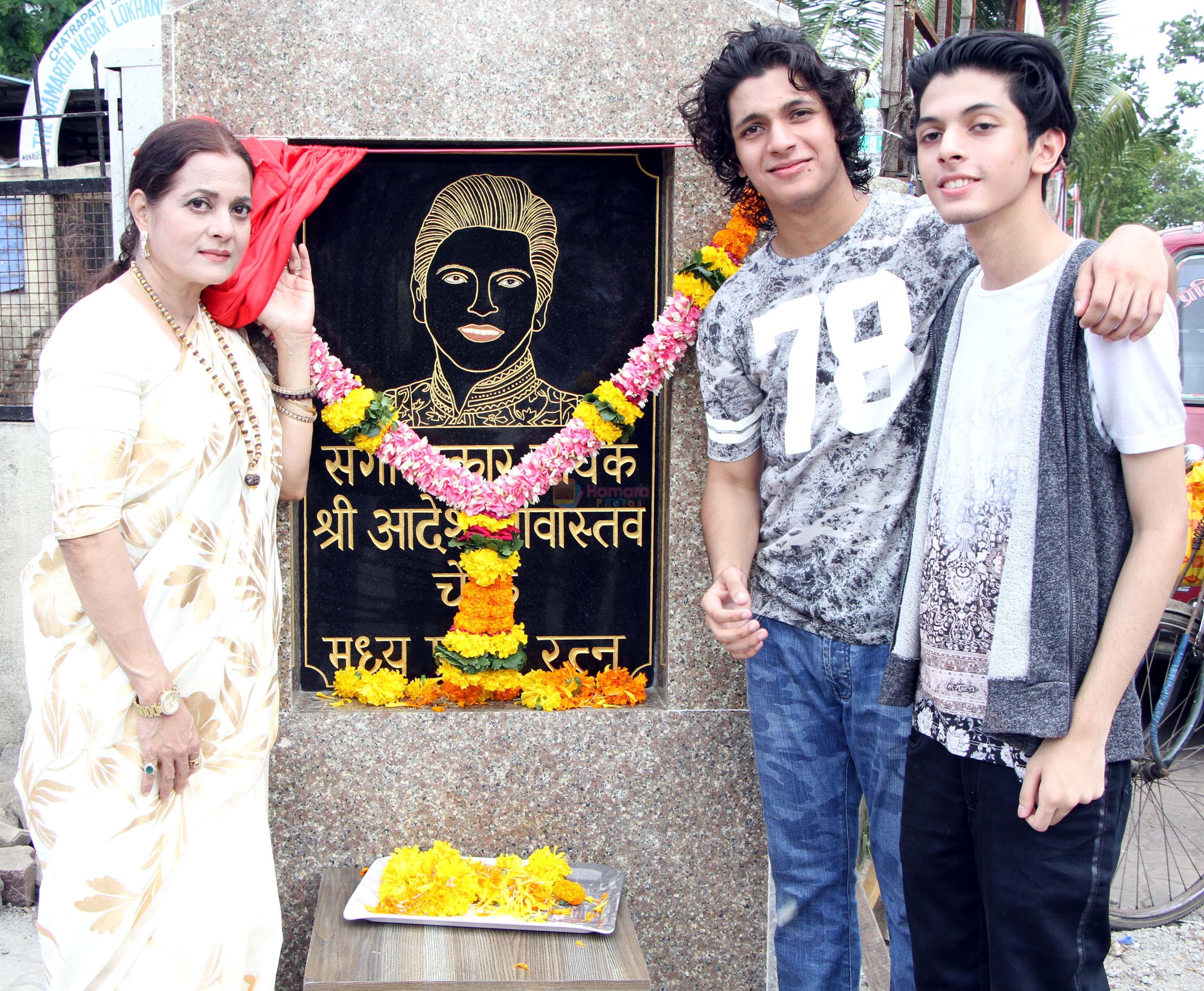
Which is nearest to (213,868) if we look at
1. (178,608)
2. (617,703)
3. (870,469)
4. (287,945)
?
(178,608)

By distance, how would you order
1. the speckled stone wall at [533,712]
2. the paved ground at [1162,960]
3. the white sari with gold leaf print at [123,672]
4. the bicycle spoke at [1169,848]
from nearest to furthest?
the white sari with gold leaf print at [123,672] → the speckled stone wall at [533,712] → the paved ground at [1162,960] → the bicycle spoke at [1169,848]

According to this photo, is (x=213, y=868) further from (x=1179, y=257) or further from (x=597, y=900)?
(x=1179, y=257)

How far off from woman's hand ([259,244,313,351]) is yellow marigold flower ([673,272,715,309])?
92 centimetres

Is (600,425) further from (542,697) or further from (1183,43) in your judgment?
(1183,43)

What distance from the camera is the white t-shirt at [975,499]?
1.63 m

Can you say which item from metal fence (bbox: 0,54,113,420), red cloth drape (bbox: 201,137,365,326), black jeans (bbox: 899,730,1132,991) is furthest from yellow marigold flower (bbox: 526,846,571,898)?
metal fence (bbox: 0,54,113,420)

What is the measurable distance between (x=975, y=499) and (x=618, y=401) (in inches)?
45.9

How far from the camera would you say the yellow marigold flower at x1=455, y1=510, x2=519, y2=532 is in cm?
268

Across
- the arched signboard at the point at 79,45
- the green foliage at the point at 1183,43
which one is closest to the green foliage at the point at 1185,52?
the green foliage at the point at 1183,43

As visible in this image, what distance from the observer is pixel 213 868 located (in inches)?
83.7

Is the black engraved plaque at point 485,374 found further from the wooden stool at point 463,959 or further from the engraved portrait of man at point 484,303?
the wooden stool at point 463,959

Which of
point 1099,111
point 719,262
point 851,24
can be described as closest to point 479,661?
A: point 719,262

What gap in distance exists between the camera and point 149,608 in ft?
6.61

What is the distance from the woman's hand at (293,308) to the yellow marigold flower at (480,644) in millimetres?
805
